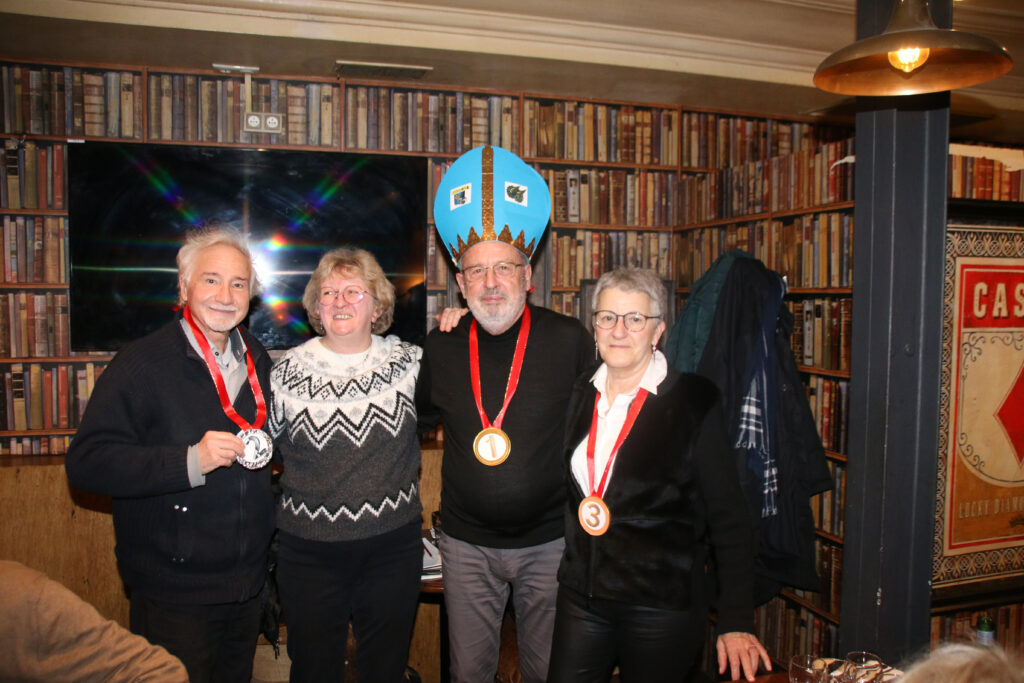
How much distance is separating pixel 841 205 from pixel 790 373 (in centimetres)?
68

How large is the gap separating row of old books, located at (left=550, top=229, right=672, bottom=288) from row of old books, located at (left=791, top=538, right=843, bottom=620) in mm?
1829

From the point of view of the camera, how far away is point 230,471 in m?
1.78

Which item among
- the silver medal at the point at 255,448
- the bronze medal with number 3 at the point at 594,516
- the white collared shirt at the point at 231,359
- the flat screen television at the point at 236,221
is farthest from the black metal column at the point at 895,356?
the flat screen television at the point at 236,221

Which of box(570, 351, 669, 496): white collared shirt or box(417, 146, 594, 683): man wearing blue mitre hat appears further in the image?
box(417, 146, 594, 683): man wearing blue mitre hat

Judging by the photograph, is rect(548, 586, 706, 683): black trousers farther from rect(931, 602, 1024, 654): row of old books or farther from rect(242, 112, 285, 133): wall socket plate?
rect(242, 112, 285, 133): wall socket plate

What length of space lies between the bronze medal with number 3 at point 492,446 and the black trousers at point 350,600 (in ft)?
0.98

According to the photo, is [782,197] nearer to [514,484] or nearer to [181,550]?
[514,484]

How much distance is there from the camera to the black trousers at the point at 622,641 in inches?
62.4

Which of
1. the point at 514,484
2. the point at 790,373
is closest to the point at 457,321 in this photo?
the point at 514,484

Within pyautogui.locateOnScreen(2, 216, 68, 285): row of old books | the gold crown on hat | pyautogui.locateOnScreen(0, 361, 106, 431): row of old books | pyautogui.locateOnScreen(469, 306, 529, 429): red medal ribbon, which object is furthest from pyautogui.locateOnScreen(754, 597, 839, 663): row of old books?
pyautogui.locateOnScreen(2, 216, 68, 285): row of old books

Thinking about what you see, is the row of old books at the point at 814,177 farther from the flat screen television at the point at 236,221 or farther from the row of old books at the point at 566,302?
the flat screen television at the point at 236,221

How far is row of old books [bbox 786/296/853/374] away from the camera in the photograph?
2.67m

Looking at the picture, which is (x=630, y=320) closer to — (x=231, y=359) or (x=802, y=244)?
(x=231, y=359)

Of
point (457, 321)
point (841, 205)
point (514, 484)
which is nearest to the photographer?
point (514, 484)
